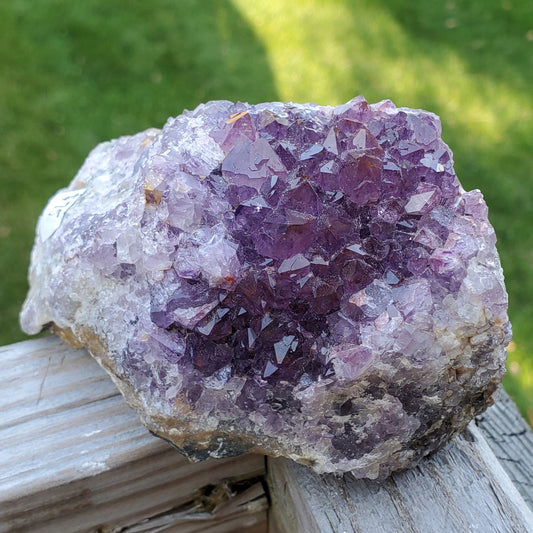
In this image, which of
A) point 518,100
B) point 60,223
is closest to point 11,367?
point 60,223

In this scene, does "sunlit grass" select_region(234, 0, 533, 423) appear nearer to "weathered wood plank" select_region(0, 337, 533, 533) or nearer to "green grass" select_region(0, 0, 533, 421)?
"green grass" select_region(0, 0, 533, 421)

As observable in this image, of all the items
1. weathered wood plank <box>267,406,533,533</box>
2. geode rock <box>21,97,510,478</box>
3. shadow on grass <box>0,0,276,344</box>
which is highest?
geode rock <box>21,97,510,478</box>

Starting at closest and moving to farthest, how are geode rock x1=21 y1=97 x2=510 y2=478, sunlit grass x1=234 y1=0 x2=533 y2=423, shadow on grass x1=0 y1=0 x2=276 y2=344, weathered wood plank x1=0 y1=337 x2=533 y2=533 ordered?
geode rock x1=21 y1=97 x2=510 y2=478, weathered wood plank x1=0 y1=337 x2=533 y2=533, shadow on grass x1=0 y1=0 x2=276 y2=344, sunlit grass x1=234 y1=0 x2=533 y2=423

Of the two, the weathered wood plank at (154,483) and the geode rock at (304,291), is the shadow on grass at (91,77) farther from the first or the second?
the geode rock at (304,291)

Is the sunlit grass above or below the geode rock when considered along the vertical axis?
below

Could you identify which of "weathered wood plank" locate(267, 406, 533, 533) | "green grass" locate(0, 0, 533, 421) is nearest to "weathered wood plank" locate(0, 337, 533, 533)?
"weathered wood plank" locate(267, 406, 533, 533)

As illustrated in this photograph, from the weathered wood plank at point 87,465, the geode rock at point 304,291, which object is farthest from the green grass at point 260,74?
the geode rock at point 304,291

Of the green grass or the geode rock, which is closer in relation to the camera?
the geode rock

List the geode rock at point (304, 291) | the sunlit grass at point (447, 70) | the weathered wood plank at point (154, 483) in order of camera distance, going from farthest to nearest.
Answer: the sunlit grass at point (447, 70), the weathered wood plank at point (154, 483), the geode rock at point (304, 291)
